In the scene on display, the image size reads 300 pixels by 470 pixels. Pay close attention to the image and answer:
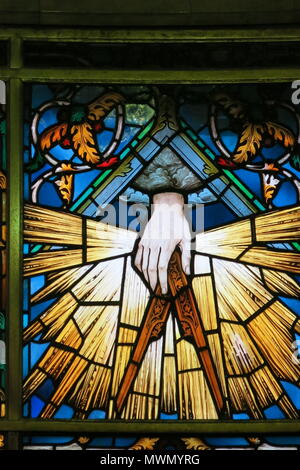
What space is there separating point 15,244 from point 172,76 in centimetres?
100

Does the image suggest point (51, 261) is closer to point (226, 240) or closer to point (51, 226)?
point (51, 226)

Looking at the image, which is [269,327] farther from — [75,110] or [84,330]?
[75,110]

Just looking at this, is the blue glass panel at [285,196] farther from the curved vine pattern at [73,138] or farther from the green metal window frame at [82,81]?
the curved vine pattern at [73,138]

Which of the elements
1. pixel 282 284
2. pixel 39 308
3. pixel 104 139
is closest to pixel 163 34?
pixel 104 139

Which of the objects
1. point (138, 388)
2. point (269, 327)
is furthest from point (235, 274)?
point (138, 388)

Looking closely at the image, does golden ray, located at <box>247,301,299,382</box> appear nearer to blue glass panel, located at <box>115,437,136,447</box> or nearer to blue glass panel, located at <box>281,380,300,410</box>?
blue glass panel, located at <box>281,380,300,410</box>

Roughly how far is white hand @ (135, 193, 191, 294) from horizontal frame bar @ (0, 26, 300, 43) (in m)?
0.71

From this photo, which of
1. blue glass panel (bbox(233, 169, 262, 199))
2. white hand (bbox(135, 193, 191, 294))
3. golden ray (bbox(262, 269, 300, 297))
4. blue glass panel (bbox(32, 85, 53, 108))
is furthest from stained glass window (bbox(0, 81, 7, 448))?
golden ray (bbox(262, 269, 300, 297))

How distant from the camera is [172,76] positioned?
6.16 metres

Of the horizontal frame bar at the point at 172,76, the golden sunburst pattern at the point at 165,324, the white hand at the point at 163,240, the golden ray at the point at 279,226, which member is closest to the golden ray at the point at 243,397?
the golden sunburst pattern at the point at 165,324

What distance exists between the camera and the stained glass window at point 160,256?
19.5 feet

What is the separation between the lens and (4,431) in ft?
19.3

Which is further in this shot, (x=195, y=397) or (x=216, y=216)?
(x=216, y=216)

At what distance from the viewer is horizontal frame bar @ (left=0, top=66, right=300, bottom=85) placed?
A: 6.16m
